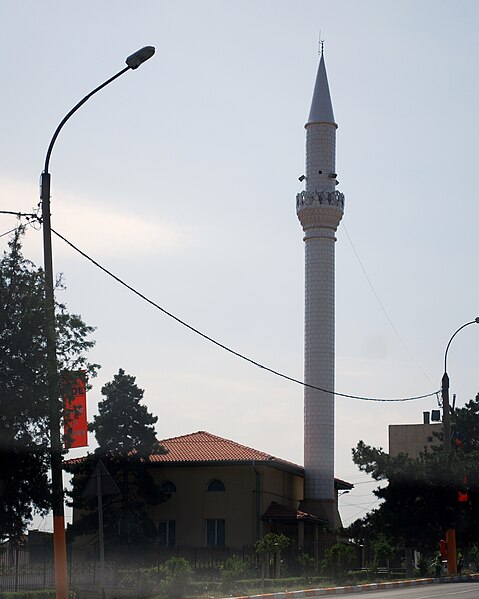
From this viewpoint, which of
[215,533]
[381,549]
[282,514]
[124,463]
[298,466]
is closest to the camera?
[381,549]

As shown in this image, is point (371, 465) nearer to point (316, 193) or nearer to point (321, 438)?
point (321, 438)

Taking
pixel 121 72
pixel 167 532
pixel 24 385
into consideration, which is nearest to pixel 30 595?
pixel 24 385

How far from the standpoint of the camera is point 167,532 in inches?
1949

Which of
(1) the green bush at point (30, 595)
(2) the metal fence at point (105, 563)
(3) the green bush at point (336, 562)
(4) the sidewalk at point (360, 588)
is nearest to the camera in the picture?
(1) the green bush at point (30, 595)

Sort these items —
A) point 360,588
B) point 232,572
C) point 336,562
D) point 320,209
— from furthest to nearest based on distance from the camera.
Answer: point 320,209 < point 336,562 < point 232,572 < point 360,588

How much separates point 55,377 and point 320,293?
3753cm

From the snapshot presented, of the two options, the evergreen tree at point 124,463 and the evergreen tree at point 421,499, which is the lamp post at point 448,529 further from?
the evergreen tree at point 124,463

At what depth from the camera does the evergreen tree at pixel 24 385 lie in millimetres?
19406

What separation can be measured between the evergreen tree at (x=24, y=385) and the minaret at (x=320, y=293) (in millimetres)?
35027

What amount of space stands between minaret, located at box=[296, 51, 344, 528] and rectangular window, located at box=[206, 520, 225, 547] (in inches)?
253

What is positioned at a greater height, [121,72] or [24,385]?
[121,72]

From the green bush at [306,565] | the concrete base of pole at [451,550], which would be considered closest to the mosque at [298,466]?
the green bush at [306,565]

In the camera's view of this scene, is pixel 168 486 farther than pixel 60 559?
Yes

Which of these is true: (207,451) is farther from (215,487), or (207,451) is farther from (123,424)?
(123,424)
